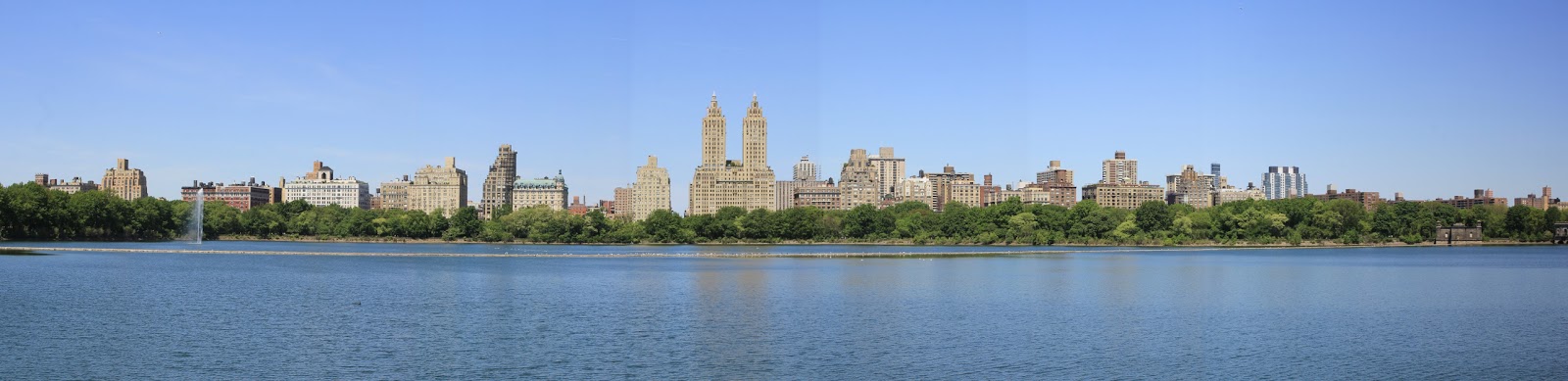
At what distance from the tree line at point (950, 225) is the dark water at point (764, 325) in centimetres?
7115

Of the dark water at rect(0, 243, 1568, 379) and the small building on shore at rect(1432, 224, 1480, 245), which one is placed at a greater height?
the small building on shore at rect(1432, 224, 1480, 245)

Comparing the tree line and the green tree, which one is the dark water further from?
the green tree

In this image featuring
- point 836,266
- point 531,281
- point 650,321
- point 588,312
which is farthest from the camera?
point 836,266

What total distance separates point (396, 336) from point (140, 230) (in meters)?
111

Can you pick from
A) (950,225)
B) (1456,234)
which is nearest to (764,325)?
(950,225)

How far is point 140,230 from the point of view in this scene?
426 ft

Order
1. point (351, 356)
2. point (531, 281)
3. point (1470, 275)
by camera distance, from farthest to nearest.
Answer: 1. point (1470, 275)
2. point (531, 281)
3. point (351, 356)

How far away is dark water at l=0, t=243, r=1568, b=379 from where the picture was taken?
28688 millimetres

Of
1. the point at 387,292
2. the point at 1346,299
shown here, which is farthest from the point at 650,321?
the point at 1346,299

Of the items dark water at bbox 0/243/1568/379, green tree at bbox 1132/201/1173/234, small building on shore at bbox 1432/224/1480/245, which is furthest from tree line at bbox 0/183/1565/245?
dark water at bbox 0/243/1568/379

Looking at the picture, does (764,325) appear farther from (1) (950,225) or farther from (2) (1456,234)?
(2) (1456,234)

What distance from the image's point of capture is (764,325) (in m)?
37.0

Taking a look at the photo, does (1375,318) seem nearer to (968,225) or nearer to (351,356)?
(351,356)

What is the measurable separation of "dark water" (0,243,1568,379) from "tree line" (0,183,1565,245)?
233 feet
